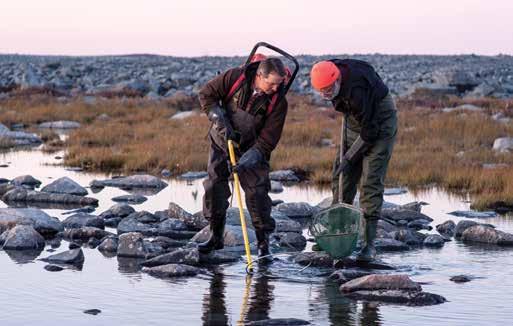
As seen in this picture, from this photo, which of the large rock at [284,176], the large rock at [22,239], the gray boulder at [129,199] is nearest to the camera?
the large rock at [22,239]

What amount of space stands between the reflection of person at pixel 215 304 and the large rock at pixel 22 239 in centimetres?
193

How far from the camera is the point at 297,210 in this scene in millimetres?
12156

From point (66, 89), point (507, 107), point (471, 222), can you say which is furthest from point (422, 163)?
point (66, 89)

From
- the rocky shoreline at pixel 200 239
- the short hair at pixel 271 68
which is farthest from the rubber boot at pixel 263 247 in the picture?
the short hair at pixel 271 68

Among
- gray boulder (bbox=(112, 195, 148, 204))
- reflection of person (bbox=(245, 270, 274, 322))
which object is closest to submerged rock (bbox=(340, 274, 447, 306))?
reflection of person (bbox=(245, 270, 274, 322))

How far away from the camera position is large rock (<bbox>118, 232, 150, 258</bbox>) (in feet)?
31.5

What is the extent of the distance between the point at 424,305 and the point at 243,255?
234 centimetres

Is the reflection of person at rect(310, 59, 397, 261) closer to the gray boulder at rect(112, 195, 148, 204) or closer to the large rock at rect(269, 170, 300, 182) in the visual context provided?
the gray boulder at rect(112, 195, 148, 204)

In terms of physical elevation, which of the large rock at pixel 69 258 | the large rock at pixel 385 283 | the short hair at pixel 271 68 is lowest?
the large rock at pixel 69 258

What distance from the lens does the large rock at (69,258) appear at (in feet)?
30.3

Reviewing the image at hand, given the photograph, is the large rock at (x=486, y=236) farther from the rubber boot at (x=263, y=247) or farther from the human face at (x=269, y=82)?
the human face at (x=269, y=82)

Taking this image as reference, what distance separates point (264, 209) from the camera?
30.7ft

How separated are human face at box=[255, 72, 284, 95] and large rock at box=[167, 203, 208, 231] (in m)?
2.75

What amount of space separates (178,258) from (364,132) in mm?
1744
